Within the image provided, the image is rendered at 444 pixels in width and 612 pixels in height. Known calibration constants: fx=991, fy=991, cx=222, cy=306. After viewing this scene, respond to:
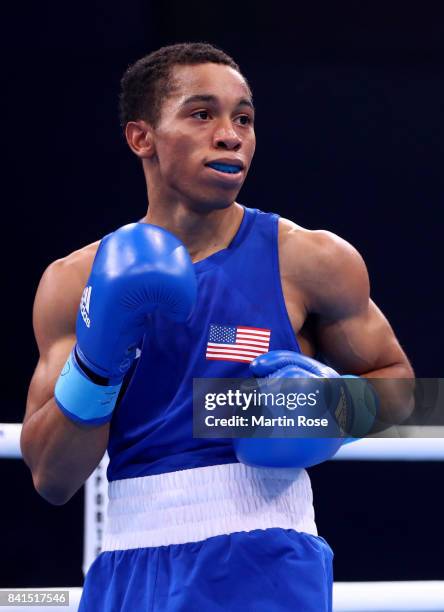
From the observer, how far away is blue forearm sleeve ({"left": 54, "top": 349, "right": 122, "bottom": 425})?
5.37 ft

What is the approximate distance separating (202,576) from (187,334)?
1.40 ft

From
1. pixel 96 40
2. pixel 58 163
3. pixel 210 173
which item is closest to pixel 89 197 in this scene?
pixel 58 163

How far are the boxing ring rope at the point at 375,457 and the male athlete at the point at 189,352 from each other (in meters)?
0.41

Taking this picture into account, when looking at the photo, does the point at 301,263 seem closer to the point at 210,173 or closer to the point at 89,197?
the point at 210,173

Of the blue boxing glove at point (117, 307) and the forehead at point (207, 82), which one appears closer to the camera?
the blue boxing glove at point (117, 307)

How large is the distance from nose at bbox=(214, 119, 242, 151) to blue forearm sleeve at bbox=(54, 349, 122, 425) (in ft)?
1.53

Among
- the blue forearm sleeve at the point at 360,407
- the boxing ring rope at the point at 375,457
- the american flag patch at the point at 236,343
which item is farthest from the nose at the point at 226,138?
the boxing ring rope at the point at 375,457

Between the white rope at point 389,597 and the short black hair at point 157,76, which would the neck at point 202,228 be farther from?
the white rope at point 389,597

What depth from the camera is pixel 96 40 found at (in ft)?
13.0

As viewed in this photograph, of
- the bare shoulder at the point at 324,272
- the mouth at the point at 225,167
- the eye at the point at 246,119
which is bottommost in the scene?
the bare shoulder at the point at 324,272

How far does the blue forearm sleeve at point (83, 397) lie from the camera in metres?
1.64

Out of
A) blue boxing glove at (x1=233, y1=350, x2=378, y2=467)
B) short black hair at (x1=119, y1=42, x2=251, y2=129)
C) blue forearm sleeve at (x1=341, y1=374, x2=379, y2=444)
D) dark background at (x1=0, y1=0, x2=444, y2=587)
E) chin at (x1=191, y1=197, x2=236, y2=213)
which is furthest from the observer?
dark background at (x1=0, y1=0, x2=444, y2=587)

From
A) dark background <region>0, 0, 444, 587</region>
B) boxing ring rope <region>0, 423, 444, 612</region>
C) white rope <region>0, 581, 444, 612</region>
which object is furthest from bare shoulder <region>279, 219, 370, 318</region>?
dark background <region>0, 0, 444, 587</region>

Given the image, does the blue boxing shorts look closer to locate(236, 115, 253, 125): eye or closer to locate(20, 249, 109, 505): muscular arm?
locate(20, 249, 109, 505): muscular arm
